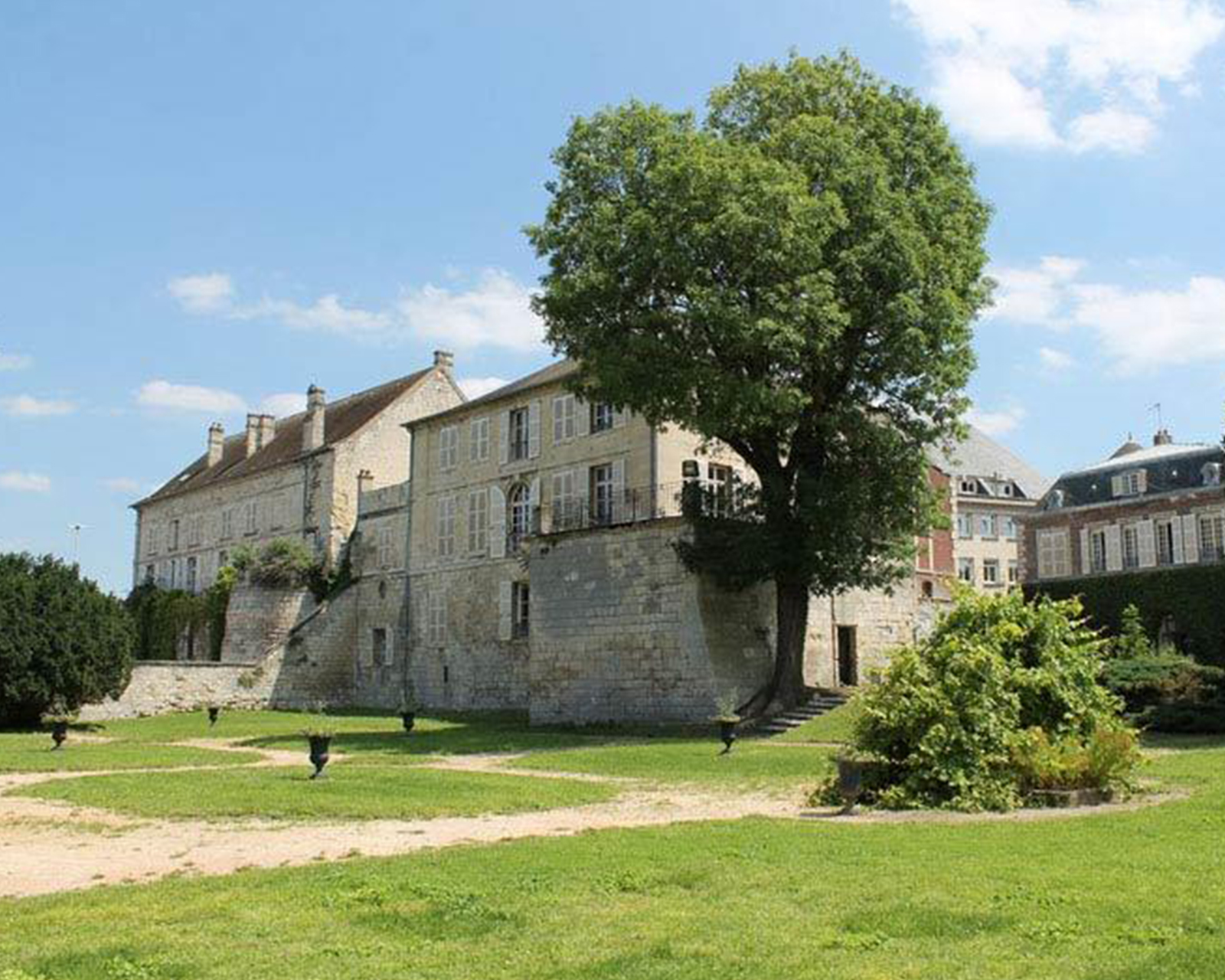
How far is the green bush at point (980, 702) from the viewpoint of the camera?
41.3 ft

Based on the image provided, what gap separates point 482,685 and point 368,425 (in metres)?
11.5

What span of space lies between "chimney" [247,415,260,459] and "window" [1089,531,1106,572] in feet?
104

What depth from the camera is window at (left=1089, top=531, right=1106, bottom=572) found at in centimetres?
4244

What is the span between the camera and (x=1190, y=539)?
39500 mm

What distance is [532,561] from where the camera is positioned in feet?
103

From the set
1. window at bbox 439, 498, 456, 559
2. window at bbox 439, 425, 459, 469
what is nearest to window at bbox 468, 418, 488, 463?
window at bbox 439, 425, 459, 469

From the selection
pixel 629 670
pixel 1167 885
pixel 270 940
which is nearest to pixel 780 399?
pixel 629 670

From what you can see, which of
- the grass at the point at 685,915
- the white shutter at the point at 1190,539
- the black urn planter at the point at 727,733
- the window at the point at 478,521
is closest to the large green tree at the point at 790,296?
the black urn planter at the point at 727,733

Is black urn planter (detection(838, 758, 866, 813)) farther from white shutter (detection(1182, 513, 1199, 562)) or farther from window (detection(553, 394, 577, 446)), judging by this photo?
white shutter (detection(1182, 513, 1199, 562))

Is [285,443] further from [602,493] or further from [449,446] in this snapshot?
[602,493]

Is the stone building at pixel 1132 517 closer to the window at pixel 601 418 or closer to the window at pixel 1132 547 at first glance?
the window at pixel 1132 547

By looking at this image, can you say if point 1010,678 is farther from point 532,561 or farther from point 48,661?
point 48,661

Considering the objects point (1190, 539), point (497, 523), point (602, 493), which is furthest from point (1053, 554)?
point (497, 523)

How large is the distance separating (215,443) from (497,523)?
23.1 meters
